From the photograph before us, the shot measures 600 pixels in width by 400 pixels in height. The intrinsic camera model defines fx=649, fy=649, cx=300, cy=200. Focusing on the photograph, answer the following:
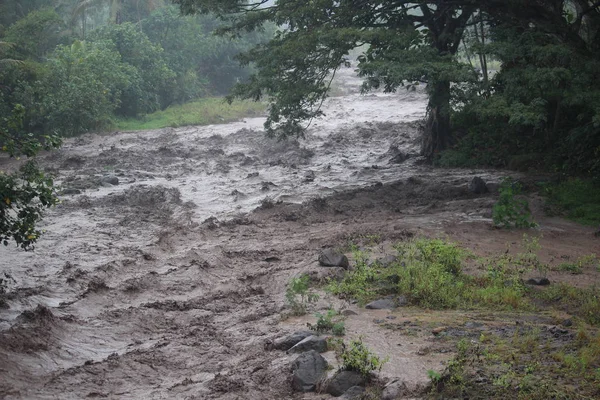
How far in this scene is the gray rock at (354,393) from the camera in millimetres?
4977

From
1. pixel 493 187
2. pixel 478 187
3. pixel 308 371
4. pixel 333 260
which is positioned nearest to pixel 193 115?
pixel 493 187

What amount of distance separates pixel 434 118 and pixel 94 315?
12134 millimetres

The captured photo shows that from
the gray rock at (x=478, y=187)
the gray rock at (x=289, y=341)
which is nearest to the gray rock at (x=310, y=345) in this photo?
the gray rock at (x=289, y=341)

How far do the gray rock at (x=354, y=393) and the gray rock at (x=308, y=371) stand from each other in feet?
1.15

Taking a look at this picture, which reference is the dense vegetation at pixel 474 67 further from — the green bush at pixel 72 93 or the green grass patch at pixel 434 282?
the green bush at pixel 72 93

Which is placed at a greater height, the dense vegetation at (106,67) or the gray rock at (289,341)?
the dense vegetation at (106,67)

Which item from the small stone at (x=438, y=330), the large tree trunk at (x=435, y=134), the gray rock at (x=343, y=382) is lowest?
the small stone at (x=438, y=330)

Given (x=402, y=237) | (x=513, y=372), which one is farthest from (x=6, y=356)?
(x=402, y=237)

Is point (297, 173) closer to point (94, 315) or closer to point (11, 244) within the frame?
point (11, 244)

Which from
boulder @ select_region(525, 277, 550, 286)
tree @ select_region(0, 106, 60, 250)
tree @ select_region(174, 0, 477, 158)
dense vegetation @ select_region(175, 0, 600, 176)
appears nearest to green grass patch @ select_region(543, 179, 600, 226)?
dense vegetation @ select_region(175, 0, 600, 176)

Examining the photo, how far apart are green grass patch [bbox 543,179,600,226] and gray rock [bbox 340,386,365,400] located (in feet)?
25.0

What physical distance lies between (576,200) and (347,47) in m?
5.51

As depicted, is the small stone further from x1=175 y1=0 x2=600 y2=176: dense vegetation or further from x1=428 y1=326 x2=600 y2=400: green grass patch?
x1=175 y1=0 x2=600 y2=176: dense vegetation

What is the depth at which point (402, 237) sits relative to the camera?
10.3 meters
